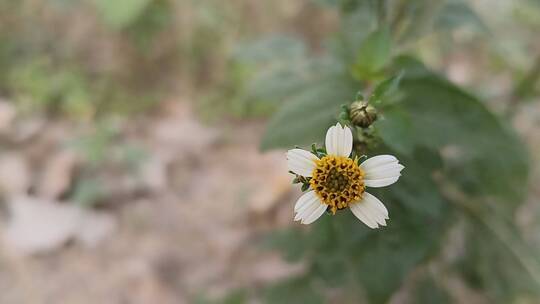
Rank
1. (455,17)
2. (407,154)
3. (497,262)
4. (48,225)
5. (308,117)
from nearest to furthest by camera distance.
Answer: (407,154)
(308,117)
(455,17)
(497,262)
(48,225)

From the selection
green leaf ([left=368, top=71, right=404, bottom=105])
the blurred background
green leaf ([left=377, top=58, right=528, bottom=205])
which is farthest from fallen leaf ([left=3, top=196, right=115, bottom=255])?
green leaf ([left=368, top=71, right=404, bottom=105])

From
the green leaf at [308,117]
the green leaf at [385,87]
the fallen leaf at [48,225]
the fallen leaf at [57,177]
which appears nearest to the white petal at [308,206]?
the green leaf at [385,87]

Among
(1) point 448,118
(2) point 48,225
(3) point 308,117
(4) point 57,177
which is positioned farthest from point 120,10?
(1) point 448,118

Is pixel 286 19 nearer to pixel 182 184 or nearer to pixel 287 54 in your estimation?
pixel 182 184

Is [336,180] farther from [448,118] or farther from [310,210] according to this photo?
[448,118]

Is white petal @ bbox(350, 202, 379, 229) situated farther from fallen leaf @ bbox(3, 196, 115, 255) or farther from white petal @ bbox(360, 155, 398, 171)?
fallen leaf @ bbox(3, 196, 115, 255)

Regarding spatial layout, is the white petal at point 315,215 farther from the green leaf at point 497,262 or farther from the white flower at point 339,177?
the green leaf at point 497,262
